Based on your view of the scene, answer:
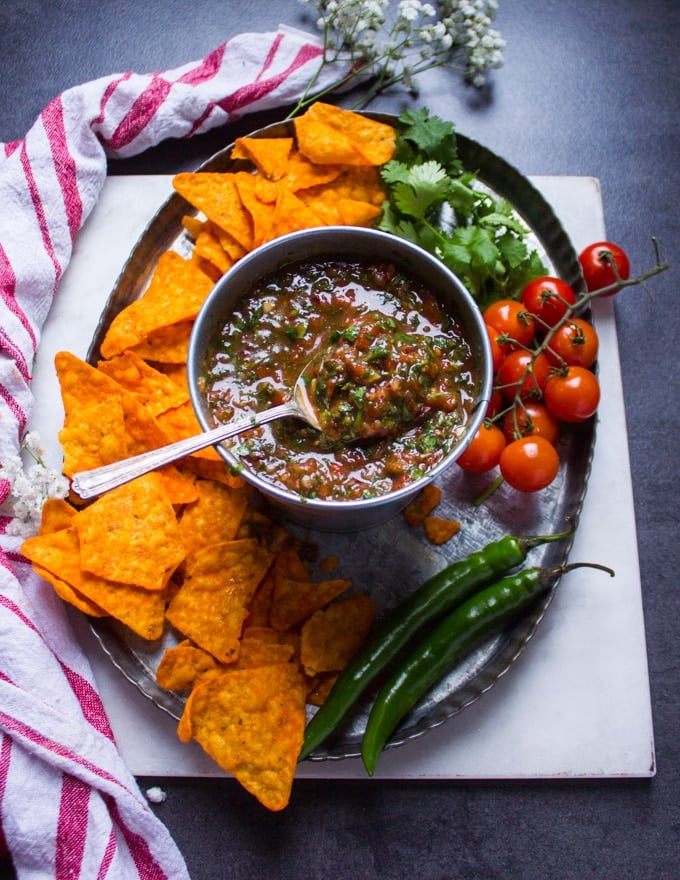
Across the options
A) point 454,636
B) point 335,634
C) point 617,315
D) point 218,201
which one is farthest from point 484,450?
point 218,201

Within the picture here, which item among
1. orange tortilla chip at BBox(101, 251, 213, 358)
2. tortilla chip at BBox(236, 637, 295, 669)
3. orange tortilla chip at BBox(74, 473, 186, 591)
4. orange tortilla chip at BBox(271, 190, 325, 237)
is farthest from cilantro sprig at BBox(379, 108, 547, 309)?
tortilla chip at BBox(236, 637, 295, 669)

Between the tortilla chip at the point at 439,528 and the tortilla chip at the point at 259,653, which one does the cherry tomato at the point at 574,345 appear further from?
the tortilla chip at the point at 259,653

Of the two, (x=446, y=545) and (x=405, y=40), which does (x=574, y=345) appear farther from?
(x=405, y=40)

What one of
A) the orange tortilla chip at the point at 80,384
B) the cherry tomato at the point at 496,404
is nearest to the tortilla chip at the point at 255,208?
the orange tortilla chip at the point at 80,384

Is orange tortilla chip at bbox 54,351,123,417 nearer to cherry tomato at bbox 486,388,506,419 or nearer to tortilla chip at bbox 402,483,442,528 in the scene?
tortilla chip at bbox 402,483,442,528

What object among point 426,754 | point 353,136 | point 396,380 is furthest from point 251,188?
point 426,754

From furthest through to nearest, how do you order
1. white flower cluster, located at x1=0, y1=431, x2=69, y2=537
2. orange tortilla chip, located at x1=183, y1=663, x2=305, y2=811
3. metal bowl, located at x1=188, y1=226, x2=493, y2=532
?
1. white flower cluster, located at x1=0, y1=431, x2=69, y2=537
2. orange tortilla chip, located at x1=183, y1=663, x2=305, y2=811
3. metal bowl, located at x1=188, y1=226, x2=493, y2=532
